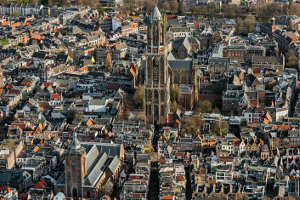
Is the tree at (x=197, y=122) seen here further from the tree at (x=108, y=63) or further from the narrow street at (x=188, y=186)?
the tree at (x=108, y=63)

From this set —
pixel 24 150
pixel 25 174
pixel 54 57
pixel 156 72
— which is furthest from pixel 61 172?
pixel 54 57

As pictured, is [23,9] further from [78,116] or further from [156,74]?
[156,74]

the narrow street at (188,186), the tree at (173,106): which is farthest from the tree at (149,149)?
the tree at (173,106)

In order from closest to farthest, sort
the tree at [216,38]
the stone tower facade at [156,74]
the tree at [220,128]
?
the tree at [220,128]
the stone tower facade at [156,74]
the tree at [216,38]

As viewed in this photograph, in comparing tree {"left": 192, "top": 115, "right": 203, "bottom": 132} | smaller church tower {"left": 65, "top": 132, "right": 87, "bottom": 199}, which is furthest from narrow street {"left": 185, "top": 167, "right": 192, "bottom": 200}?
smaller church tower {"left": 65, "top": 132, "right": 87, "bottom": 199}

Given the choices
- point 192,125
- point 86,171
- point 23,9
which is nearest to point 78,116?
point 192,125
